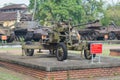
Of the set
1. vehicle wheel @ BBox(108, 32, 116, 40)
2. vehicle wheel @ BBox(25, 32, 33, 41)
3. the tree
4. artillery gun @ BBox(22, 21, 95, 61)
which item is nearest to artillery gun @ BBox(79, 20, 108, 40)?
vehicle wheel @ BBox(108, 32, 116, 40)

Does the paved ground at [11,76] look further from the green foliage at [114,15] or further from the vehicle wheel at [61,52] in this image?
the green foliage at [114,15]

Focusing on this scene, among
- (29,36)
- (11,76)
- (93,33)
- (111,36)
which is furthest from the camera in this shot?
(111,36)

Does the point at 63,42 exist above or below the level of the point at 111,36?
above

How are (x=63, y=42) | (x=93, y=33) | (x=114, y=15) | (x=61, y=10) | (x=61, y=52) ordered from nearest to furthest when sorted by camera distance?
(x=61, y=52) < (x=63, y=42) < (x=93, y=33) < (x=61, y=10) < (x=114, y=15)

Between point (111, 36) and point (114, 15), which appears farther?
point (114, 15)

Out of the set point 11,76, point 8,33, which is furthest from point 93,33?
point 11,76

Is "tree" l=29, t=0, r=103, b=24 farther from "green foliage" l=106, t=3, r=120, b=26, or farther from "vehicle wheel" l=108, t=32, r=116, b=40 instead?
"vehicle wheel" l=108, t=32, r=116, b=40

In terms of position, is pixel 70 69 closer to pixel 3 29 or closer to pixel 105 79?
pixel 105 79

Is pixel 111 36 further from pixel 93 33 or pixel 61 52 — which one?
pixel 61 52

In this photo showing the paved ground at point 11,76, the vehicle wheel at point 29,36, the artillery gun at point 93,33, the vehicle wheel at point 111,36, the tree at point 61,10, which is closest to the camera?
the paved ground at point 11,76

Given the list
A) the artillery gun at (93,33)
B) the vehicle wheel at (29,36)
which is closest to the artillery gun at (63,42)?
the vehicle wheel at (29,36)

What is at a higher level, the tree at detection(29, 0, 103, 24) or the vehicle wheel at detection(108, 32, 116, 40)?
the tree at detection(29, 0, 103, 24)

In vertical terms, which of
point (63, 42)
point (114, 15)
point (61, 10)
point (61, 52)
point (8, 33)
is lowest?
point (114, 15)

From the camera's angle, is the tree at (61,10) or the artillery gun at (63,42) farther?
the tree at (61,10)
